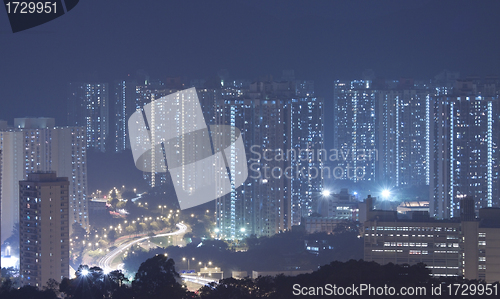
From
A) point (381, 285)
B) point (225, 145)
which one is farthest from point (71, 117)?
point (381, 285)

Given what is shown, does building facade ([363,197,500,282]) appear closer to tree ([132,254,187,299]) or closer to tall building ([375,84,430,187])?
tree ([132,254,187,299])

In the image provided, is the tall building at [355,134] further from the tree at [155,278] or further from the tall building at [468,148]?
the tree at [155,278]

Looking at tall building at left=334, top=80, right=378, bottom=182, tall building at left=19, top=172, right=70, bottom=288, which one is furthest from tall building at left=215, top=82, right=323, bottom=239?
tall building at left=334, top=80, right=378, bottom=182

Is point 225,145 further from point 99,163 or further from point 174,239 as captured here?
point 99,163

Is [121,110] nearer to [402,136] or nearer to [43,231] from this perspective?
[402,136]

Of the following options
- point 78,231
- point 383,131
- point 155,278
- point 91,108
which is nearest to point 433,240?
point 155,278

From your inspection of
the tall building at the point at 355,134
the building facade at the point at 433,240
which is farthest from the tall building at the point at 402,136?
the building facade at the point at 433,240

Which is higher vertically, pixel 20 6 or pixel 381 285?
pixel 20 6
